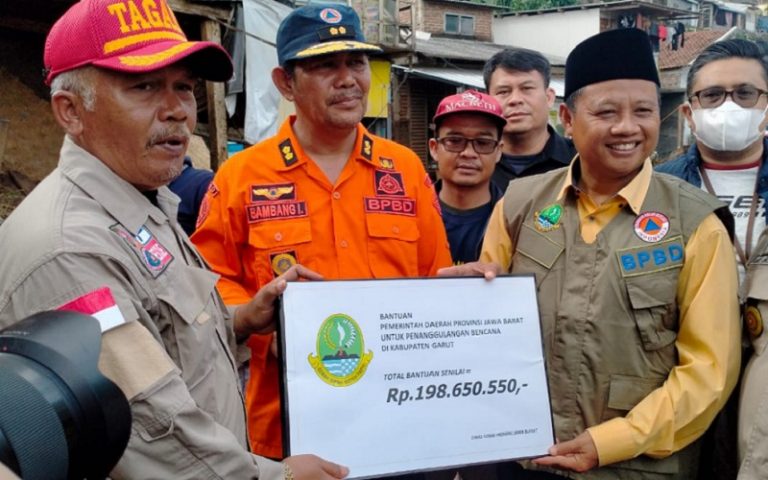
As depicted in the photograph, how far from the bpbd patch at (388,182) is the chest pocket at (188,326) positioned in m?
1.11

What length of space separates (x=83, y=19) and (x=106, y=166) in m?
0.40

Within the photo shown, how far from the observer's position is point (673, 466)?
7.33 feet

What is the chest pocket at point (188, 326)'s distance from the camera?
1.75m

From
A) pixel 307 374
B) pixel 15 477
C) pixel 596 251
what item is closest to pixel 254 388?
pixel 307 374

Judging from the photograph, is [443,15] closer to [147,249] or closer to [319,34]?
[319,34]

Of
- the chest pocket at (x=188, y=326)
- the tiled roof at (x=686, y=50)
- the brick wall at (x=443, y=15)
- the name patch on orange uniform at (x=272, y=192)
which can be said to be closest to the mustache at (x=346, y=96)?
the name patch on orange uniform at (x=272, y=192)

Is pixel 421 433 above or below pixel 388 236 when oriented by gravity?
below

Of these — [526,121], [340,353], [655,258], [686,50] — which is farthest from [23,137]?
[686,50]

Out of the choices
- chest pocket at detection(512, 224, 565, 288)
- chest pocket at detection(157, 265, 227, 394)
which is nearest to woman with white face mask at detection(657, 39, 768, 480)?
chest pocket at detection(512, 224, 565, 288)

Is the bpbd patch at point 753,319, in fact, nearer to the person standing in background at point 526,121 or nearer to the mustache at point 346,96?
the mustache at point 346,96

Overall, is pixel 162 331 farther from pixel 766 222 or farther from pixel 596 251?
pixel 766 222

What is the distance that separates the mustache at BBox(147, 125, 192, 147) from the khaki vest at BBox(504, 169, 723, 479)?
4.38 ft

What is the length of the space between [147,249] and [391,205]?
1.28m

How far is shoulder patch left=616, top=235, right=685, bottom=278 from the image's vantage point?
2209 mm
